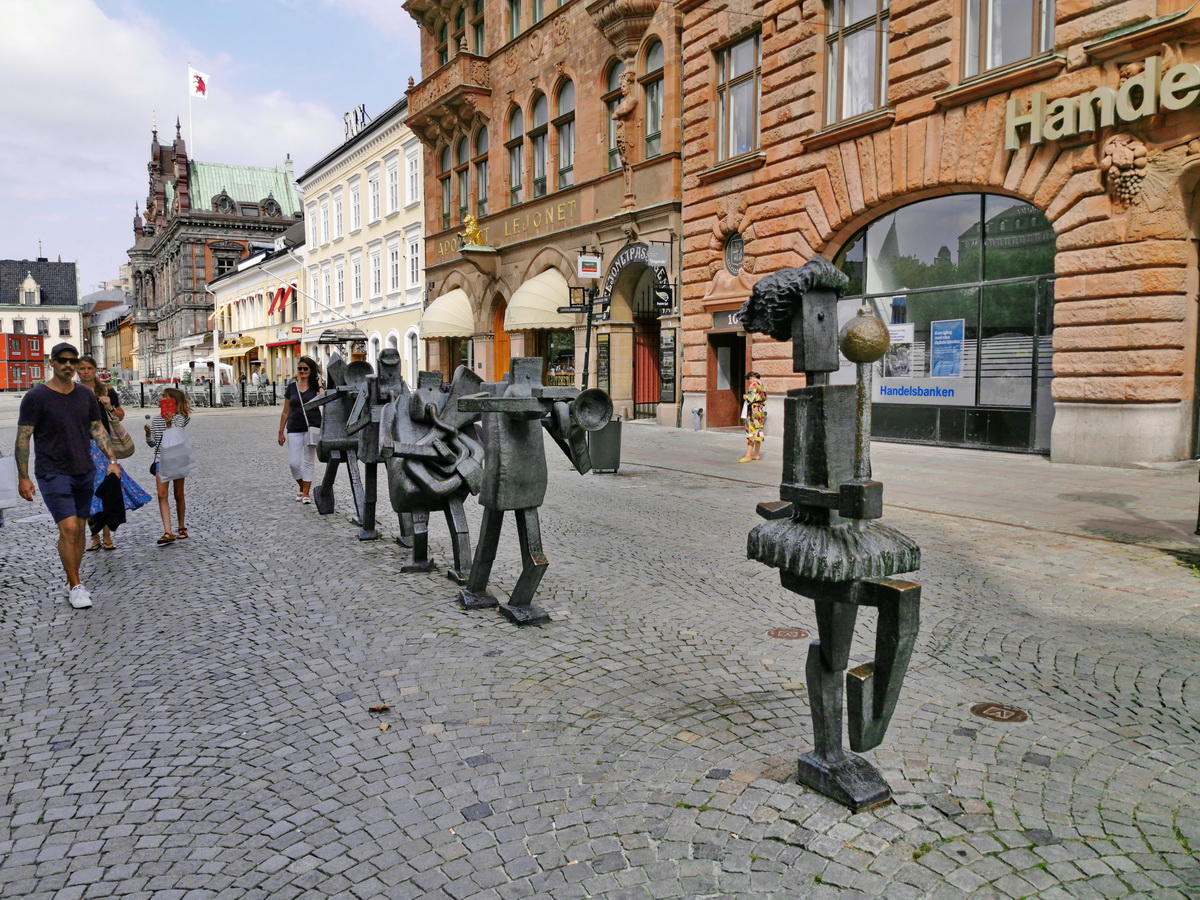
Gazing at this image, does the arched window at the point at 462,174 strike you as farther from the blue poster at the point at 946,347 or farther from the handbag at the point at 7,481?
the handbag at the point at 7,481

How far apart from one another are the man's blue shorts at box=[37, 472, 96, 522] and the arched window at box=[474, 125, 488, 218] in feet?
87.6

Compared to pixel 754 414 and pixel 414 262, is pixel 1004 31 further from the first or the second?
pixel 414 262

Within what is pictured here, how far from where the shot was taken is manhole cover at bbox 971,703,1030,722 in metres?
4.04

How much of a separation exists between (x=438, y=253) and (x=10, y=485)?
29.7 metres

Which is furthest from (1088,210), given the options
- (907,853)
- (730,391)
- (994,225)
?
(907,853)

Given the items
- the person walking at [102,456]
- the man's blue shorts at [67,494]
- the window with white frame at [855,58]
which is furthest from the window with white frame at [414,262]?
the man's blue shorts at [67,494]

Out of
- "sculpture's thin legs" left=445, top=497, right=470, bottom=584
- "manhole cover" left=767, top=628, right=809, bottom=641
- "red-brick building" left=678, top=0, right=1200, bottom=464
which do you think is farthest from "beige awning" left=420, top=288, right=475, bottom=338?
"manhole cover" left=767, top=628, right=809, bottom=641

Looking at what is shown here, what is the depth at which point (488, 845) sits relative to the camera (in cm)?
303

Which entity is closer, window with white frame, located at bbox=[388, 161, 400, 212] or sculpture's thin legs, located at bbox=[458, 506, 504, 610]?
sculpture's thin legs, located at bbox=[458, 506, 504, 610]

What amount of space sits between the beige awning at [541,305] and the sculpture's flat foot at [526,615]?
2030 cm

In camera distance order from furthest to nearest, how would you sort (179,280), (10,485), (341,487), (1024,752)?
(179,280)
(341,487)
(10,485)
(1024,752)

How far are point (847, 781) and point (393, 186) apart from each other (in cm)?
4037

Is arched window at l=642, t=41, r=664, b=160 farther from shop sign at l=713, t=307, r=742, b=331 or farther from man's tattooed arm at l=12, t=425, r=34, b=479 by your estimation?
man's tattooed arm at l=12, t=425, r=34, b=479

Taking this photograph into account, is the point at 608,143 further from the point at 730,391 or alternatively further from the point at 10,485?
the point at 10,485
